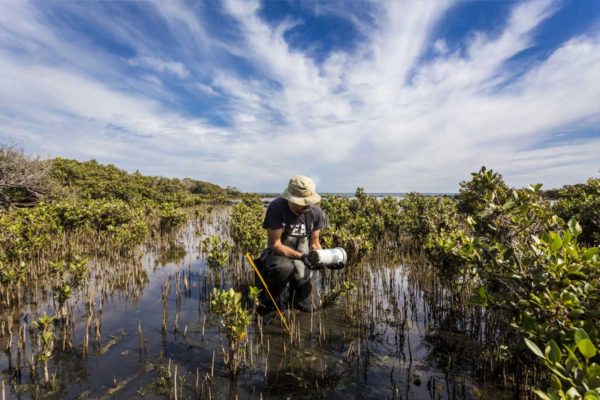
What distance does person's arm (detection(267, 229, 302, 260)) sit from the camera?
5109 mm

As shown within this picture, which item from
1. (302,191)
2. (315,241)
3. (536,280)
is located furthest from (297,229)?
(536,280)

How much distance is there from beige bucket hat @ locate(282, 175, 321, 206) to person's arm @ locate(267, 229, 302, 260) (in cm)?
67

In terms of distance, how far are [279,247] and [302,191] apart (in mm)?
1034

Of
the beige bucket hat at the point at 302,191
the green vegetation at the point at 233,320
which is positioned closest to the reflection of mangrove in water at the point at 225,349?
the green vegetation at the point at 233,320

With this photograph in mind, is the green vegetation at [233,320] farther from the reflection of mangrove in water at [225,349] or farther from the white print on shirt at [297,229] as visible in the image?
the white print on shirt at [297,229]

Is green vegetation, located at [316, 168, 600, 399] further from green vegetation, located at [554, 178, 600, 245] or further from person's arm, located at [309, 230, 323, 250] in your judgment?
green vegetation, located at [554, 178, 600, 245]

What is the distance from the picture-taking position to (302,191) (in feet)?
16.7

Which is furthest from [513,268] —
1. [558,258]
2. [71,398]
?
[71,398]

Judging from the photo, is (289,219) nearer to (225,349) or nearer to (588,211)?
(225,349)

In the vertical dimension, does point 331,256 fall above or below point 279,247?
below

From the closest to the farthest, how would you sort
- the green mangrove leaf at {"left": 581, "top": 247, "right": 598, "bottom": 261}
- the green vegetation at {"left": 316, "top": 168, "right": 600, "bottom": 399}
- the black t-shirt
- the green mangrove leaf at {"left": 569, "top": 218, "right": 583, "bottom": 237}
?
the green vegetation at {"left": 316, "top": 168, "right": 600, "bottom": 399}
the green mangrove leaf at {"left": 581, "top": 247, "right": 598, "bottom": 261}
the green mangrove leaf at {"left": 569, "top": 218, "right": 583, "bottom": 237}
the black t-shirt

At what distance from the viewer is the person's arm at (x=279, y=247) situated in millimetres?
5109

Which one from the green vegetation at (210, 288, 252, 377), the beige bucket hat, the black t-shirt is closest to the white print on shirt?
the black t-shirt

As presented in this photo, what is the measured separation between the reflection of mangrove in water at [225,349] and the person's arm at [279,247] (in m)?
0.94
